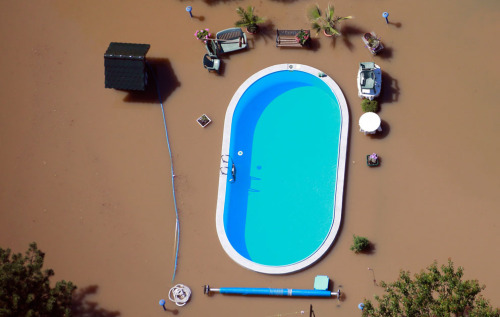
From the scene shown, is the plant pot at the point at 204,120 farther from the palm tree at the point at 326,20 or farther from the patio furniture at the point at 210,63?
the palm tree at the point at 326,20

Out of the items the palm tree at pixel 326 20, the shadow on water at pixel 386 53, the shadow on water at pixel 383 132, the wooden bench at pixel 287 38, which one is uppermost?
the palm tree at pixel 326 20

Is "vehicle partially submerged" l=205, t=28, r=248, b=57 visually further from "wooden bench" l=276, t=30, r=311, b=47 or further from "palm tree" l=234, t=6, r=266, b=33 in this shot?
"wooden bench" l=276, t=30, r=311, b=47

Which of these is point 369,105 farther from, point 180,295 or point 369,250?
point 180,295

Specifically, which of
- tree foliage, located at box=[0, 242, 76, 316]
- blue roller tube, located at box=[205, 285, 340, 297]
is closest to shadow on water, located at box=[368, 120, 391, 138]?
blue roller tube, located at box=[205, 285, 340, 297]

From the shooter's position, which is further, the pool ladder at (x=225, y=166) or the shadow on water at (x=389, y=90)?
the shadow on water at (x=389, y=90)

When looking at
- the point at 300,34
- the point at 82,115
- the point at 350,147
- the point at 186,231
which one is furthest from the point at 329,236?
the point at 82,115

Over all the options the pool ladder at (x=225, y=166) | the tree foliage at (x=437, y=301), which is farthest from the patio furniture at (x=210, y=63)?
the tree foliage at (x=437, y=301)

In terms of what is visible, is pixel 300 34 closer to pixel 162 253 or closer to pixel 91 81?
pixel 91 81
